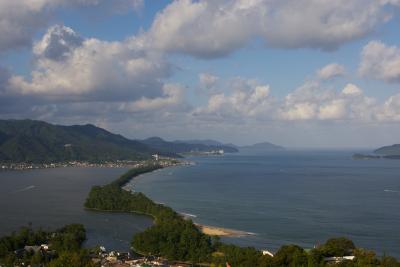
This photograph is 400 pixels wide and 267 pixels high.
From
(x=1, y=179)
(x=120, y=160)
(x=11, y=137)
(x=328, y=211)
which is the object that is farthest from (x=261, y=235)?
(x=11, y=137)

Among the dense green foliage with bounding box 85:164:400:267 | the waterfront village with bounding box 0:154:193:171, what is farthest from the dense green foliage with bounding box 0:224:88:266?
the waterfront village with bounding box 0:154:193:171

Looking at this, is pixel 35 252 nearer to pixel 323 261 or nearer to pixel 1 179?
pixel 323 261

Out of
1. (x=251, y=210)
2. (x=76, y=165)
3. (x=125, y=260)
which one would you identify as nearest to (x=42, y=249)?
(x=125, y=260)

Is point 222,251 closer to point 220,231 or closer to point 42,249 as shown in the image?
point 220,231

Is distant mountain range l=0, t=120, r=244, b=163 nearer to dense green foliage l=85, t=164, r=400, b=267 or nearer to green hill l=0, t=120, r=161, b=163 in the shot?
green hill l=0, t=120, r=161, b=163

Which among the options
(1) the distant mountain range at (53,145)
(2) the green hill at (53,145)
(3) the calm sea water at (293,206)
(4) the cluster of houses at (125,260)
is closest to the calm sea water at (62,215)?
(4) the cluster of houses at (125,260)

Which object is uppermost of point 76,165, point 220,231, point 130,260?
point 76,165

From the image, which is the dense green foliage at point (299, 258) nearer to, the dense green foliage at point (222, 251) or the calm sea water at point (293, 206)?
the dense green foliage at point (222, 251)
